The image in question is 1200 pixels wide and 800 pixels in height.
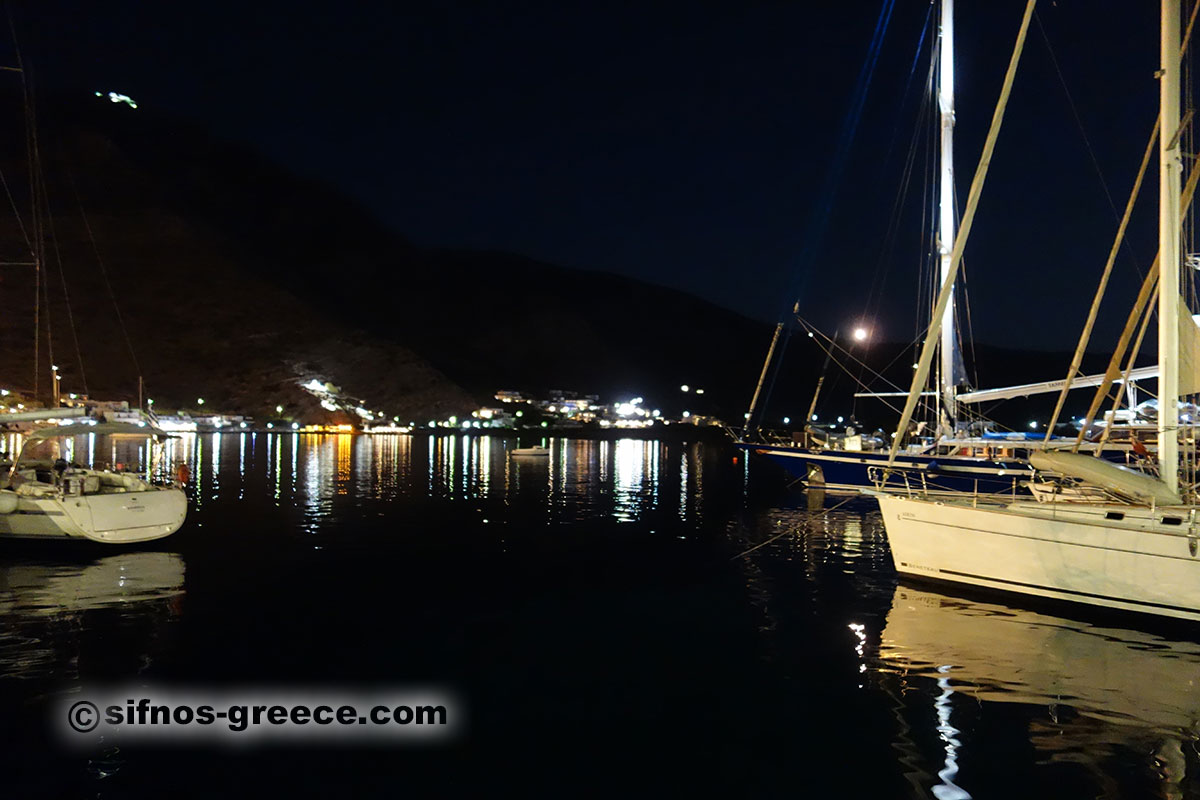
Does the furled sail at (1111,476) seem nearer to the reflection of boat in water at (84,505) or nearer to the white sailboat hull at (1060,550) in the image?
the white sailboat hull at (1060,550)

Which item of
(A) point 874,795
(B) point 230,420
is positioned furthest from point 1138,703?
(B) point 230,420

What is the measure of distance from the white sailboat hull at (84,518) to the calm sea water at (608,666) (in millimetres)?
614

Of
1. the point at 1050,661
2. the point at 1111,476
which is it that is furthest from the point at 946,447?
the point at 1050,661

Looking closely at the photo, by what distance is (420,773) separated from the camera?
10266 mm

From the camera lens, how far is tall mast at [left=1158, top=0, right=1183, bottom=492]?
17.3 m

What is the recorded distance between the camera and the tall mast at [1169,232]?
1728cm

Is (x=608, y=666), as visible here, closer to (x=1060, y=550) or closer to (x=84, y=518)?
(x=1060, y=550)

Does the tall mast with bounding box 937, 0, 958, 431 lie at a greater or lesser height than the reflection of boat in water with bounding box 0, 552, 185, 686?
greater

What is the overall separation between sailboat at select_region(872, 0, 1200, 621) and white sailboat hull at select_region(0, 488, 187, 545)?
22.2 meters

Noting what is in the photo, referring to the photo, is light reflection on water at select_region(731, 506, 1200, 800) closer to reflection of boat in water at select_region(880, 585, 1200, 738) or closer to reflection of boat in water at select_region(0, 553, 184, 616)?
reflection of boat in water at select_region(880, 585, 1200, 738)

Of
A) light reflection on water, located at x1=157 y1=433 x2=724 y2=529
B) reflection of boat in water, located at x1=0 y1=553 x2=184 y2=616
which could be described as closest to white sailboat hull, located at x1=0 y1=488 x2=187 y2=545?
reflection of boat in water, located at x1=0 y1=553 x2=184 y2=616

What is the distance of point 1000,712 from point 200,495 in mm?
41780

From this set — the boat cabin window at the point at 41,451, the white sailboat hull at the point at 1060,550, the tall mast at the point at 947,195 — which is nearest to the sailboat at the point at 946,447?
the tall mast at the point at 947,195

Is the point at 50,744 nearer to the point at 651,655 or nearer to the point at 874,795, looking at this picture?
the point at 651,655
